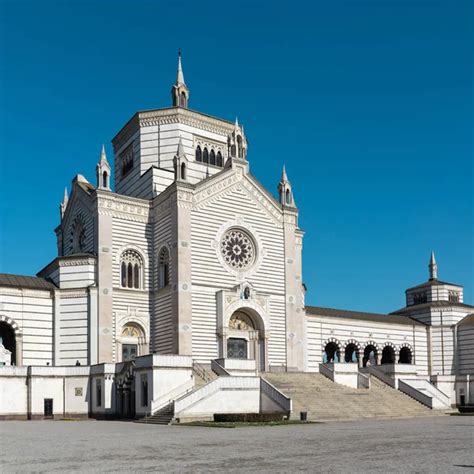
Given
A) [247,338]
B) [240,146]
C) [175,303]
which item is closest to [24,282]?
[175,303]

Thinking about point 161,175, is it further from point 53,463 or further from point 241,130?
point 53,463

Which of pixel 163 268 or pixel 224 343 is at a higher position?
pixel 163 268

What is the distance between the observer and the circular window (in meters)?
56.8

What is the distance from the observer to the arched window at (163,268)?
54750 millimetres

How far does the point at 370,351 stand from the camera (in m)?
75.6

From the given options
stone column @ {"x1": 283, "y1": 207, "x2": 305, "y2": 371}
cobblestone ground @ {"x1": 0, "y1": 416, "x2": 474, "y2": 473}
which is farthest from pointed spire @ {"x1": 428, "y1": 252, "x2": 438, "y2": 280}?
cobblestone ground @ {"x1": 0, "y1": 416, "x2": 474, "y2": 473}

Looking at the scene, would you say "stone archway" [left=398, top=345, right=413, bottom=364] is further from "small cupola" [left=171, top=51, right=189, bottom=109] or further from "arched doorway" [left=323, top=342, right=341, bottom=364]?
"small cupola" [left=171, top=51, right=189, bottom=109]

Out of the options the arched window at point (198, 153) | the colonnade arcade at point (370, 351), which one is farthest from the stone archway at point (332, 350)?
the arched window at point (198, 153)

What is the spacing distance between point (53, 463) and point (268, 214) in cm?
4241

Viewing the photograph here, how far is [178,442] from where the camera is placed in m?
25.3

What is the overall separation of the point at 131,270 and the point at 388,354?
106 ft

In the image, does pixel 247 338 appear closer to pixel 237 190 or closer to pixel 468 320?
pixel 237 190

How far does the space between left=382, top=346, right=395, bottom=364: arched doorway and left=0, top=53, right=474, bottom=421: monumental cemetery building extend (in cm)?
583

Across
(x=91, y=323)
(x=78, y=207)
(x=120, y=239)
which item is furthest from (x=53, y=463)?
(x=78, y=207)
